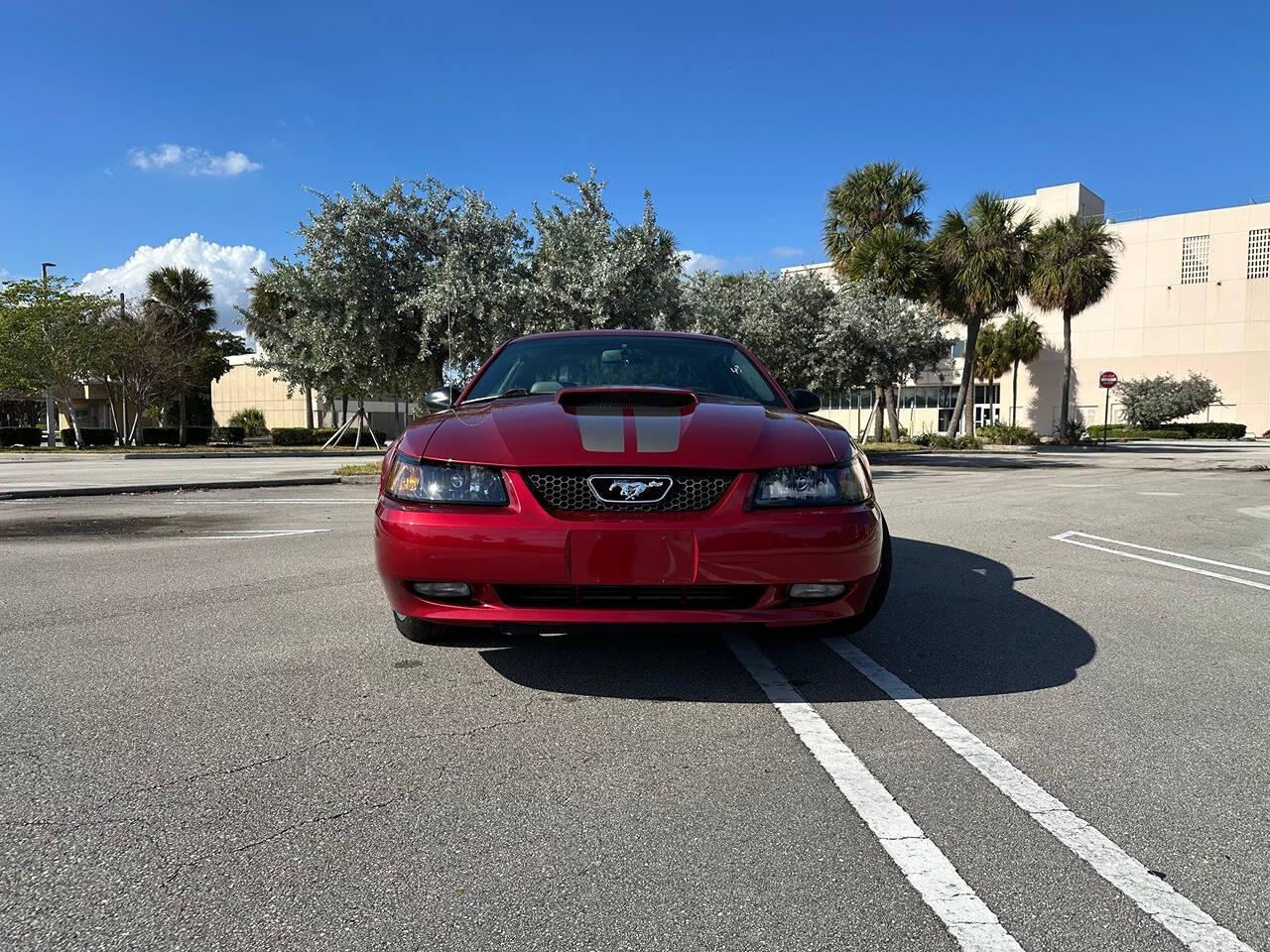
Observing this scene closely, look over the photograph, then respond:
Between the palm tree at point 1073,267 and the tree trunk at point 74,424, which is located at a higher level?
the palm tree at point 1073,267

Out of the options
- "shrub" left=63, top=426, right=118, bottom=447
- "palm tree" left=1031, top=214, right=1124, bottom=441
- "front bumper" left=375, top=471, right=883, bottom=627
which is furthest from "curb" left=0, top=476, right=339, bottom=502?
"palm tree" left=1031, top=214, right=1124, bottom=441

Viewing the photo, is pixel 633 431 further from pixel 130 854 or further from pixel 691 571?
pixel 130 854

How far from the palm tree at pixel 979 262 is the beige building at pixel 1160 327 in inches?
813

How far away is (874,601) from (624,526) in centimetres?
131

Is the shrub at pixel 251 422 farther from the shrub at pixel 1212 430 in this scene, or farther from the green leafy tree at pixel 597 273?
the shrub at pixel 1212 430

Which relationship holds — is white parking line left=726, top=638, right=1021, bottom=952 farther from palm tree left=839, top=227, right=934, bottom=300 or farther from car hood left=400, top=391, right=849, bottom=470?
palm tree left=839, top=227, right=934, bottom=300

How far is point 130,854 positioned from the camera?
2113mm

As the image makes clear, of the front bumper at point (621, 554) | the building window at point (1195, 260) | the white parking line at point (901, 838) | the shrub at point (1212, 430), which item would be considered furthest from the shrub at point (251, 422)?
the building window at point (1195, 260)

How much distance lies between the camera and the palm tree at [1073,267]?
36406mm

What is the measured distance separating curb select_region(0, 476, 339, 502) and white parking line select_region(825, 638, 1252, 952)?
1331 centimetres

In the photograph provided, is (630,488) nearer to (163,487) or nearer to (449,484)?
(449,484)

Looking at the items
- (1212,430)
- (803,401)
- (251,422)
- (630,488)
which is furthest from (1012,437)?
(251,422)

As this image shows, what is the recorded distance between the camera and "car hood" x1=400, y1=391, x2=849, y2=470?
3.06m

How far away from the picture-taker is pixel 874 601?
3600 millimetres
